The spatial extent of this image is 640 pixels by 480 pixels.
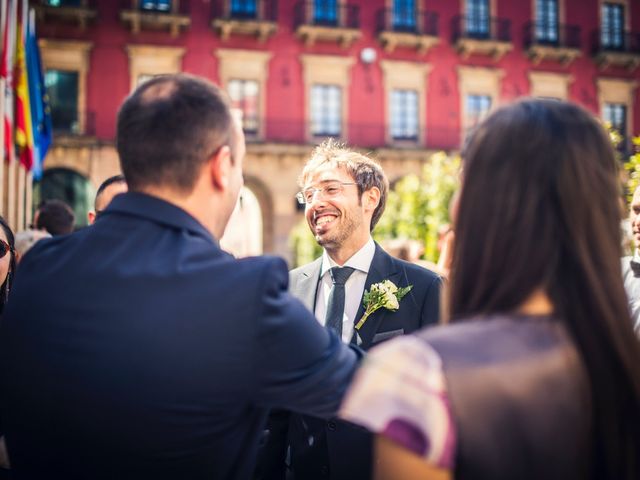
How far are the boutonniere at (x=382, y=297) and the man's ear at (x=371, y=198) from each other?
70cm

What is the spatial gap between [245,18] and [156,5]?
2980 millimetres

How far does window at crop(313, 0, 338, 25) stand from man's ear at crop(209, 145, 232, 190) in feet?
73.0

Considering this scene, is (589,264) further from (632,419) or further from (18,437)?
(18,437)

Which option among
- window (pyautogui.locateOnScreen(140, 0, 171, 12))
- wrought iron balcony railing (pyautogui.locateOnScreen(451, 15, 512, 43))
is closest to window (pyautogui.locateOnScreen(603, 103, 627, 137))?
wrought iron balcony railing (pyautogui.locateOnScreen(451, 15, 512, 43))

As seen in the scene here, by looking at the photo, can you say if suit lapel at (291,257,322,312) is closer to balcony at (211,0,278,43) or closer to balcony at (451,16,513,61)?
balcony at (211,0,278,43)

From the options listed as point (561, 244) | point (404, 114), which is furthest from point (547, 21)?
point (561, 244)

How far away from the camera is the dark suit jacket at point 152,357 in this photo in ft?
4.82

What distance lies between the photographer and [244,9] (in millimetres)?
22391

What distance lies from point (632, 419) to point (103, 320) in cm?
114

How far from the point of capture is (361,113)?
23.3m

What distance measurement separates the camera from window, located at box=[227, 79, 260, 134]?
73.0ft

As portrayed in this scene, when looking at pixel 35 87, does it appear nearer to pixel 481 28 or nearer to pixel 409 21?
pixel 409 21

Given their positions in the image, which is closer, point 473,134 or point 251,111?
point 473,134

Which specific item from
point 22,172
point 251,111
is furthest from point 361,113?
point 22,172
